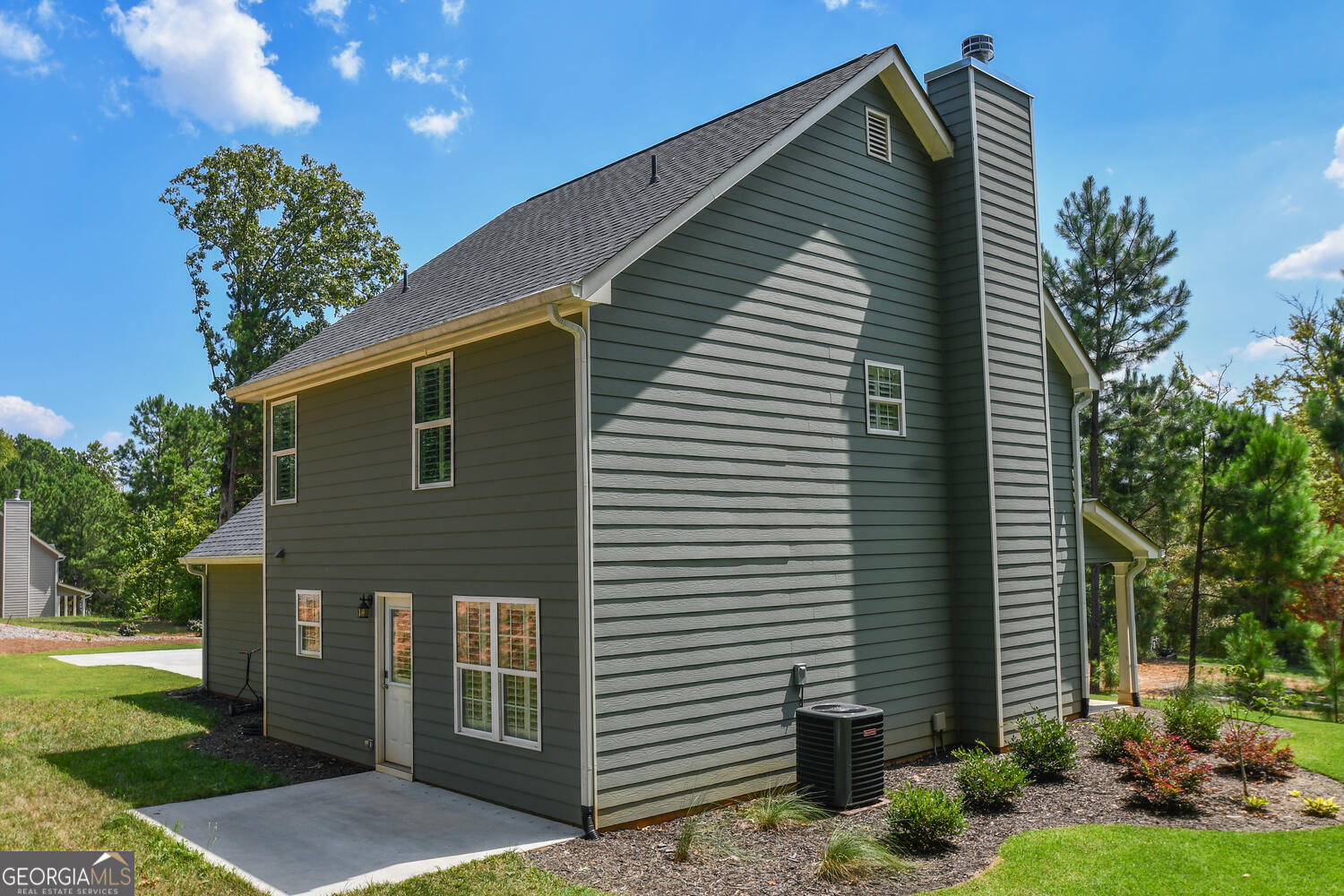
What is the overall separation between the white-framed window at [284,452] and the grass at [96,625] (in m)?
22.2

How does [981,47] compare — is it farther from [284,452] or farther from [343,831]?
[343,831]

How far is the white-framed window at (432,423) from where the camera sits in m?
9.08

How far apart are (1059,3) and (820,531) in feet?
A: 24.8

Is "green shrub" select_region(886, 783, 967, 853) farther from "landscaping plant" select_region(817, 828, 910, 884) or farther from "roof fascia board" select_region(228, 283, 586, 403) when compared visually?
"roof fascia board" select_region(228, 283, 586, 403)

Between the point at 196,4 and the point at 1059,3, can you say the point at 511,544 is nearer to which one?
the point at 1059,3

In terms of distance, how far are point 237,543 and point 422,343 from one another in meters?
8.79

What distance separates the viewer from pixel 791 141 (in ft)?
30.9

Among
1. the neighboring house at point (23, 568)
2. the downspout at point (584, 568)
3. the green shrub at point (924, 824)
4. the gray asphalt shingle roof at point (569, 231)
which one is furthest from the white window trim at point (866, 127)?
Result: the neighboring house at point (23, 568)

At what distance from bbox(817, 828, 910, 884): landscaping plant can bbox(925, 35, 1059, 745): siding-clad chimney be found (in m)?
4.45

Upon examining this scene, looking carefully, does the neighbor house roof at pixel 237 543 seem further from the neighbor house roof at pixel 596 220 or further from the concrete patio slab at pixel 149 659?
the concrete patio slab at pixel 149 659

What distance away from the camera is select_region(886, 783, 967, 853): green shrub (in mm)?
6793

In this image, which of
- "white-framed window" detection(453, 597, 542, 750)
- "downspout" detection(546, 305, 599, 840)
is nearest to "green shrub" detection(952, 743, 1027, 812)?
"downspout" detection(546, 305, 599, 840)

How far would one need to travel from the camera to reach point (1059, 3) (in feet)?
36.7

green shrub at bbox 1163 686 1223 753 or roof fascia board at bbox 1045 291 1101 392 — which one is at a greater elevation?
roof fascia board at bbox 1045 291 1101 392
